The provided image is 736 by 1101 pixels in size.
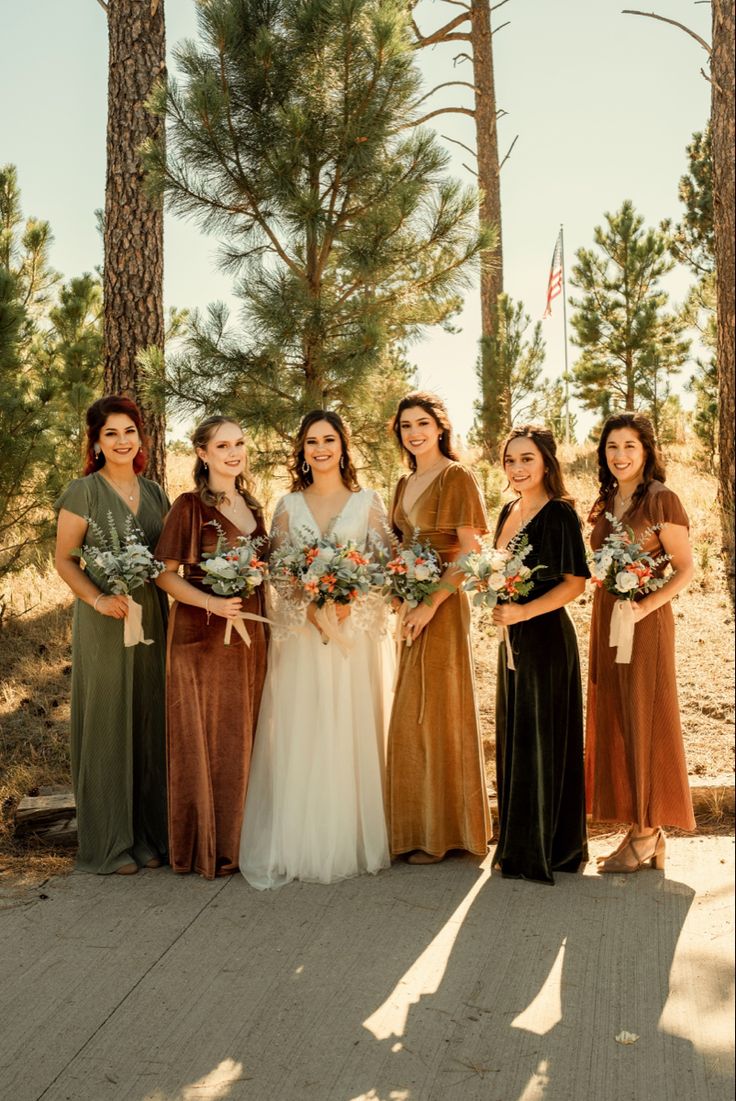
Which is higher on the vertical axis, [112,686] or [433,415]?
[433,415]

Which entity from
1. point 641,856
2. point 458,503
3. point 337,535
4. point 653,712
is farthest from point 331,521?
point 641,856

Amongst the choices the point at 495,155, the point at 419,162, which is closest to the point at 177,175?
the point at 419,162

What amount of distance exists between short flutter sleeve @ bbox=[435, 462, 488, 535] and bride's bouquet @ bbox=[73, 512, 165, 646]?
1.40 meters

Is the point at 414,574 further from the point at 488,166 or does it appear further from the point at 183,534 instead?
the point at 488,166

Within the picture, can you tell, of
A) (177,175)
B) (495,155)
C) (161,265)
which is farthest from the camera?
(495,155)

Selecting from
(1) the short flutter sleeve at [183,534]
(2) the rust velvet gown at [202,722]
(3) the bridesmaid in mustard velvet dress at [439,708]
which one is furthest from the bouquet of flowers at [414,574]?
(1) the short flutter sleeve at [183,534]

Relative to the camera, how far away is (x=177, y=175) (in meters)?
7.12

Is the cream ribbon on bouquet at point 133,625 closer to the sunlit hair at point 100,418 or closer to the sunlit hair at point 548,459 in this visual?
the sunlit hair at point 100,418

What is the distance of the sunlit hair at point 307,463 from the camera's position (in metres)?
5.30

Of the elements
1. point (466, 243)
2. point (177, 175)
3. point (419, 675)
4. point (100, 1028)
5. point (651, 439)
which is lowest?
point (100, 1028)

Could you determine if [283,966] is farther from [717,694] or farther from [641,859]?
[717,694]

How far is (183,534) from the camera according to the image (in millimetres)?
5234

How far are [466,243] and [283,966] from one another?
509 cm

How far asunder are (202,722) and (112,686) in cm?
55
